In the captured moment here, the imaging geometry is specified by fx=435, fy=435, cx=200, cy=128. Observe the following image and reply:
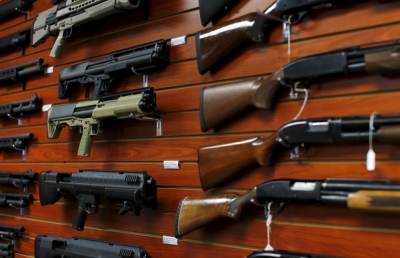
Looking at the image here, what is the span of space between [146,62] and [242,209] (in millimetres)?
988

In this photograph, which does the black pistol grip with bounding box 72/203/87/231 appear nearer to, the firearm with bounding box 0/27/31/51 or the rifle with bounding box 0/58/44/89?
the rifle with bounding box 0/58/44/89

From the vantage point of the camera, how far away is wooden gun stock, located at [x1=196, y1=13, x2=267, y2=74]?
1948 mm

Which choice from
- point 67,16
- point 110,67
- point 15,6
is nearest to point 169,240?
point 110,67

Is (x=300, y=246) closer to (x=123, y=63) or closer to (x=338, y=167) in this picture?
(x=338, y=167)

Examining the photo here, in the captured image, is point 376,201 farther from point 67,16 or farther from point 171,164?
point 67,16

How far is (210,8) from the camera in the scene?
209 centimetres

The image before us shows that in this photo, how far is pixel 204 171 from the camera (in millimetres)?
2021

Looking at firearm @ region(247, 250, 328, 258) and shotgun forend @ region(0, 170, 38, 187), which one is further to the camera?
shotgun forend @ region(0, 170, 38, 187)

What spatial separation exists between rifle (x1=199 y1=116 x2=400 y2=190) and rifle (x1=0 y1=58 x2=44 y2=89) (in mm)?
1770

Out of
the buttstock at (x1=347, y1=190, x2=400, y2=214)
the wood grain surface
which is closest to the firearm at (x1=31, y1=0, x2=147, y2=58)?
the wood grain surface

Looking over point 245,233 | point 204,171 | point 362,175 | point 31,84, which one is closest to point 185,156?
point 204,171

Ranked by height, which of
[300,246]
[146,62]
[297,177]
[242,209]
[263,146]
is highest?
[146,62]

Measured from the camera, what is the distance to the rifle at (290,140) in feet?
5.11

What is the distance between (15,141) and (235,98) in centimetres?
210
